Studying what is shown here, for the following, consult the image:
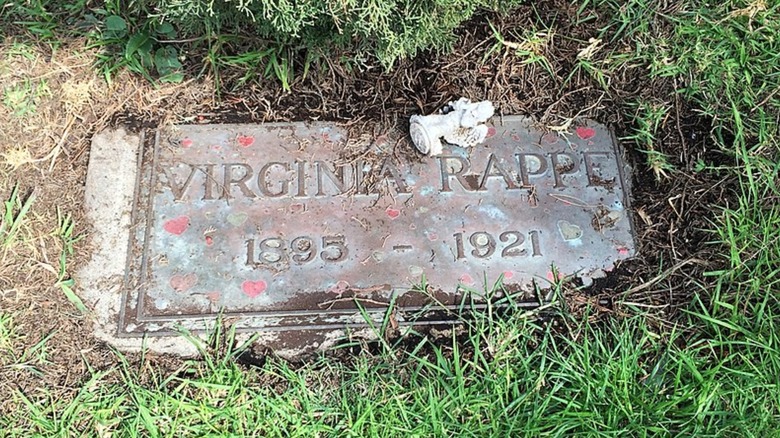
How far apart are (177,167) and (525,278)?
1227 mm

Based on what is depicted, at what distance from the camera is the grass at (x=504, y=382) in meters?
1.90

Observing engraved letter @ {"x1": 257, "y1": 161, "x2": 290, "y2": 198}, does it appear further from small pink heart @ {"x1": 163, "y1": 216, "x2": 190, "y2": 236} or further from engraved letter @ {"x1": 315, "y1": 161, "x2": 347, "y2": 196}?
small pink heart @ {"x1": 163, "y1": 216, "x2": 190, "y2": 236}

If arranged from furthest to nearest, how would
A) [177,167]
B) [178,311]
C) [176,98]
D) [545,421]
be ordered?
[176,98] < [177,167] < [178,311] < [545,421]

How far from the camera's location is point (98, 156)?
238 cm

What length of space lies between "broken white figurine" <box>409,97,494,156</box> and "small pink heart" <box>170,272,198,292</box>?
0.87 meters

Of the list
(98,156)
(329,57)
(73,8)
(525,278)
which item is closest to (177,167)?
(98,156)

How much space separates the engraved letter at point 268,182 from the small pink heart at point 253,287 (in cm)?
32

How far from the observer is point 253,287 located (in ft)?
7.02

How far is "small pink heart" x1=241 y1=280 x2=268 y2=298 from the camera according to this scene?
2.13 meters

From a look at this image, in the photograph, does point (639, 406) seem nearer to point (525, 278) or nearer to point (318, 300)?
point (525, 278)

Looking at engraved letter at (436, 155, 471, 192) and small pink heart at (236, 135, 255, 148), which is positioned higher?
small pink heart at (236, 135, 255, 148)

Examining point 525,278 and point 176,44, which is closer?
point 525,278

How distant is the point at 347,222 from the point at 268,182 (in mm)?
312

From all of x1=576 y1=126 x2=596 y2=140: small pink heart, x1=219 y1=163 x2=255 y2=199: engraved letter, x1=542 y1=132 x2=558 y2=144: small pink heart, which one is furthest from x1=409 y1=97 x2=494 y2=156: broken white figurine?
x1=219 y1=163 x2=255 y2=199: engraved letter
